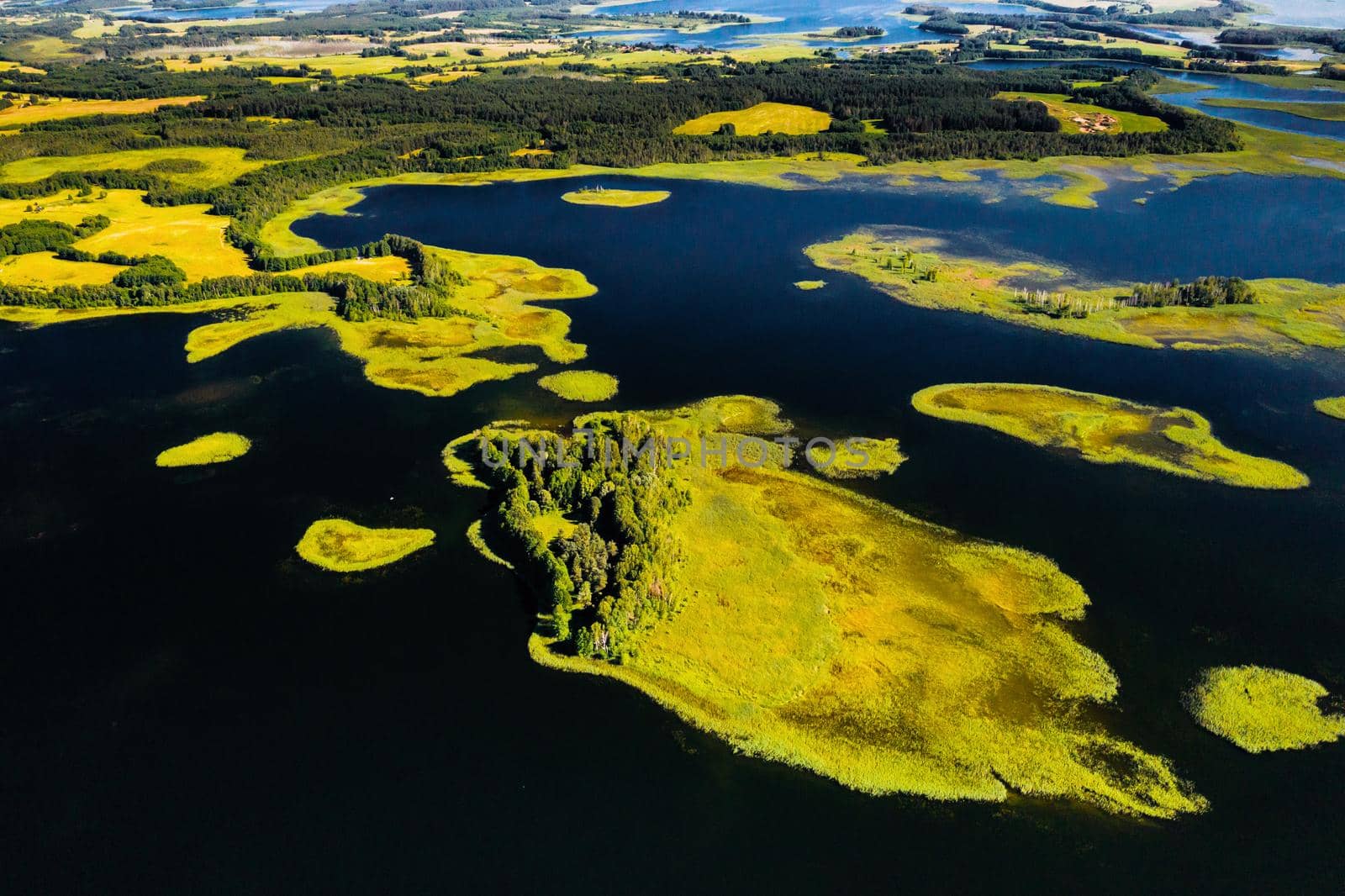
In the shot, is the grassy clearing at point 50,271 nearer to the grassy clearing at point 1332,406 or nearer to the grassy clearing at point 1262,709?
the grassy clearing at point 1262,709

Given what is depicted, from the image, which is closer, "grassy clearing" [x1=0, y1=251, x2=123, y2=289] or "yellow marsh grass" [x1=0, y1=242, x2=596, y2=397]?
"yellow marsh grass" [x1=0, y1=242, x2=596, y2=397]

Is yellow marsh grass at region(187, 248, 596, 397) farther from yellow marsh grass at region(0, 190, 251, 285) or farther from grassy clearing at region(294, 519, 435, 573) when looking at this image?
grassy clearing at region(294, 519, 435, 573)

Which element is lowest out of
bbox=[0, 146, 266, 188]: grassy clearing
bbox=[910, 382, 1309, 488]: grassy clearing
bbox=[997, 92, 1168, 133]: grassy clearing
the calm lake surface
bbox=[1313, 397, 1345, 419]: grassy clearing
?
the calm lake surface

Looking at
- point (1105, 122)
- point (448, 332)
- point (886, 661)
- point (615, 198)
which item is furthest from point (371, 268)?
point (1105, 122)

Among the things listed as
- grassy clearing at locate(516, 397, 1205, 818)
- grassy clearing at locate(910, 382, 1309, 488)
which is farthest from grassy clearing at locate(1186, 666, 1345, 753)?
grassy clearing at locate(910, 382, 1309, 488)

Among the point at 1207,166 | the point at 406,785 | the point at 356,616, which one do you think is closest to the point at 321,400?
the point at 356,616

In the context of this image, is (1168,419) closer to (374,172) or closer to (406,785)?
(406,785)

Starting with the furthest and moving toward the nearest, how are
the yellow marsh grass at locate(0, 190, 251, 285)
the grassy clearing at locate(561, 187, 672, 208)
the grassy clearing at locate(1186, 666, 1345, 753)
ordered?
the grassy clearing at locate(561, 187, 672, 208)
the yellow marsh grass at locate(0, 190, 251, 285)
the grassy clearing at locate(1186, 666, 1345, 753)
